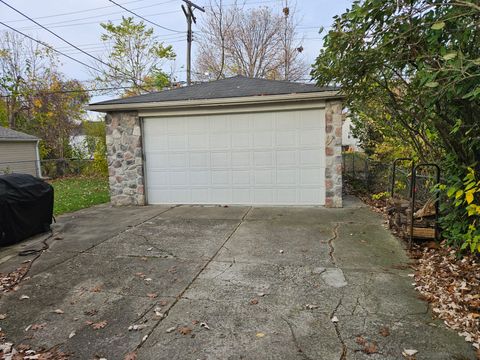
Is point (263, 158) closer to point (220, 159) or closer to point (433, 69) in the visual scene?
point (220, 159)

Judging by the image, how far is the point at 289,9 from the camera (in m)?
16.5

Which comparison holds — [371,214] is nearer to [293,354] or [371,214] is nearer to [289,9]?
[293,354]

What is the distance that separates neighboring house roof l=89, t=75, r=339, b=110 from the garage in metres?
0.03

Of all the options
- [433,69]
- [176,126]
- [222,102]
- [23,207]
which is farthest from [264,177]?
[433,69]

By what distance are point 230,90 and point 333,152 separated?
2765mm

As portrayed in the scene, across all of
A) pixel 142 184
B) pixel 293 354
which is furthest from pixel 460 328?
pixel 142 184

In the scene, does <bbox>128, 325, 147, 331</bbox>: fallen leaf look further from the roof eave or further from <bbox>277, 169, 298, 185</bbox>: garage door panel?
the roof eave

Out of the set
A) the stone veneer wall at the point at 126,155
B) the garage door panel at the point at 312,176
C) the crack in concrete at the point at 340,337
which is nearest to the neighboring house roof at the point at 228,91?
the stone veneer wall at the point at 126,155

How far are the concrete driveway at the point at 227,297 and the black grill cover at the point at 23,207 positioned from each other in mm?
295

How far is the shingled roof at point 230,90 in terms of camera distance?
662 centimetres

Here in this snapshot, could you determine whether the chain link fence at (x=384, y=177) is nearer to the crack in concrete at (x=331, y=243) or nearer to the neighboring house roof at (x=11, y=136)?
the crack in concrete at (x=331, y=243)

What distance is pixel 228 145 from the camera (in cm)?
718

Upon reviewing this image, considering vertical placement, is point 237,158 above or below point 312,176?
above

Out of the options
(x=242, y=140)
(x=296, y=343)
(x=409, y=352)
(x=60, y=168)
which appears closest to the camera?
(x=409, y=352)
